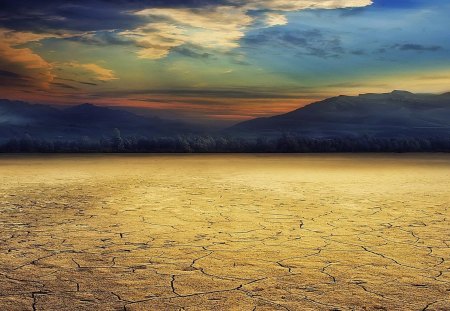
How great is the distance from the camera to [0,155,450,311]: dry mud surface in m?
3.03

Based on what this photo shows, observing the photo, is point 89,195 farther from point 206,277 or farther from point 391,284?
point 391,284

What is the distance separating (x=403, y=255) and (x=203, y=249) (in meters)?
1.52

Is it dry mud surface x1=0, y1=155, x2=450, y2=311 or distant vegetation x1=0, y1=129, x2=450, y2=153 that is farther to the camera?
distant vegetation x1=0, y1=129, x2=450, y2=153

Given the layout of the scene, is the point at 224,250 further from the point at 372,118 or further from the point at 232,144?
the point at 372,118

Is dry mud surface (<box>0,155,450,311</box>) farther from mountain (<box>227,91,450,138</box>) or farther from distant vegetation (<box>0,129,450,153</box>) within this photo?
mountain (<box>227,91,450,138</box>)

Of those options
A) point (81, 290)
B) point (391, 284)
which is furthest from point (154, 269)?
point (391, 284)

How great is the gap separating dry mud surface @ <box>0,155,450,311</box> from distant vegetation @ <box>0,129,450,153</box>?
61.2 feet

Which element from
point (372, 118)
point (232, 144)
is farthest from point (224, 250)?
point (372, 118)

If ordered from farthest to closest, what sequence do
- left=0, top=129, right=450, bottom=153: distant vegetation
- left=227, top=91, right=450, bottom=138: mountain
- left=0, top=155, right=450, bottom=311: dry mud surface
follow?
1. left=227, top=91, right=450, bottom=138: mountain
2. left=0, top=129, right=450, bottom=153: distant vegetation
3. left=0, top=155, right=450, bottom=311: dry mud surface

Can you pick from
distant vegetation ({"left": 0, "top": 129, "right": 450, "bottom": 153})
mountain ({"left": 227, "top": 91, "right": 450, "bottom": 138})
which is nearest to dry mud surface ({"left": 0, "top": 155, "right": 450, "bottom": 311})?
distant vegetation ({"left": 0, "top": 129, "right": 450, "bottom": 153})

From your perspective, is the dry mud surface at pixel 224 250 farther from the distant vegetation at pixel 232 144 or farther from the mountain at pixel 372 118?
the mountain at pixel 372 118

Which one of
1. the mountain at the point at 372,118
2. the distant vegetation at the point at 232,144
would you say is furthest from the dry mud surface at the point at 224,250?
the mountain at the point at 372,118

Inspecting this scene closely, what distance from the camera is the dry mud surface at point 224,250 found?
303 centimetres

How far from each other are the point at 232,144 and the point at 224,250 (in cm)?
2326
